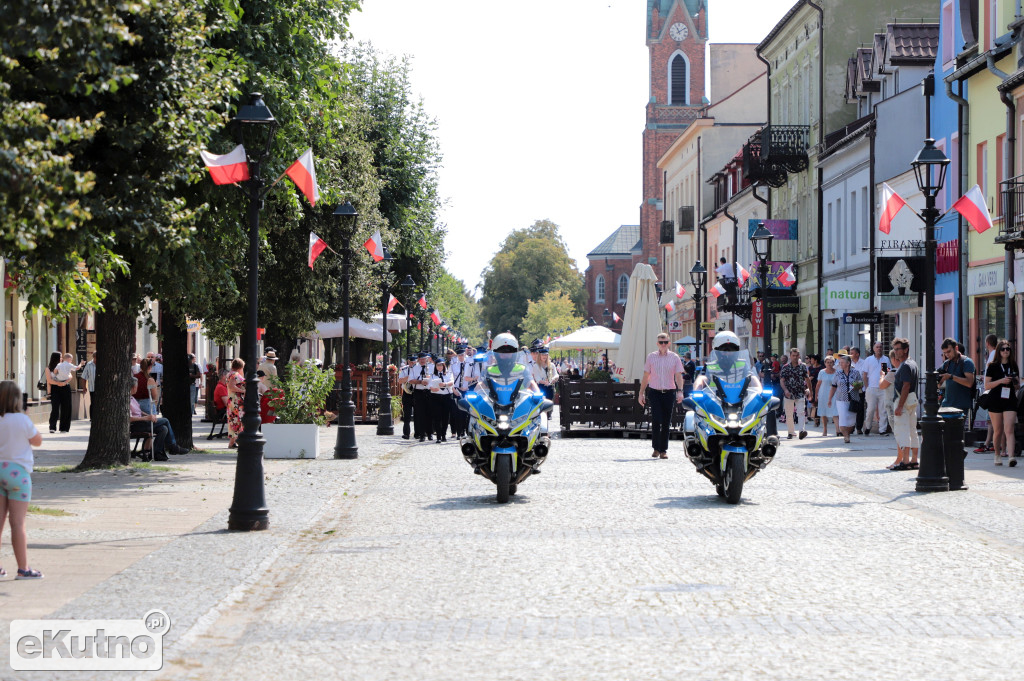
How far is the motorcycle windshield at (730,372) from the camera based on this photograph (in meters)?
14.9

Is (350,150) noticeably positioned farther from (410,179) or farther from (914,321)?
(914,321)

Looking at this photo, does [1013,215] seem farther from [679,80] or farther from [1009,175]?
[679,80]

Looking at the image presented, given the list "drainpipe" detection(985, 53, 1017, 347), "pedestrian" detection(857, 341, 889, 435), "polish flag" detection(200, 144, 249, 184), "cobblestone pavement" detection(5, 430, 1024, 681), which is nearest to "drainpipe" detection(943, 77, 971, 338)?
"drainpipe" detection(985, 53, 1017, 347)

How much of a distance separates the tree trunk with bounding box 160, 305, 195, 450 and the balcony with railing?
49.7 ft

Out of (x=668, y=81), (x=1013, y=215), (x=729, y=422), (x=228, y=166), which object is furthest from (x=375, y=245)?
(x=668, y=81)

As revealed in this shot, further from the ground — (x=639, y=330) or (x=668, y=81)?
(x=668, y=81)

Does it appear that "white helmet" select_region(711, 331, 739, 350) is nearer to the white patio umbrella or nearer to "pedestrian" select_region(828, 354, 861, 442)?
"pedestrian" select_region(828, 354, 861, 442)

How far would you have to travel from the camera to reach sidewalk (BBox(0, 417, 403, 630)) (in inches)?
353

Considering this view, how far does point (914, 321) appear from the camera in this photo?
35781mm

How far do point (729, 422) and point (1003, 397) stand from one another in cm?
718

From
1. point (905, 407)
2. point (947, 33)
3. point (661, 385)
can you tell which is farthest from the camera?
point (947, 33)

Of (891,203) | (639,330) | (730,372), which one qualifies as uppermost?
(891,203)

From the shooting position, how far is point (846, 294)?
1532 inches

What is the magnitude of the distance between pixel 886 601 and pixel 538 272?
397 feet
